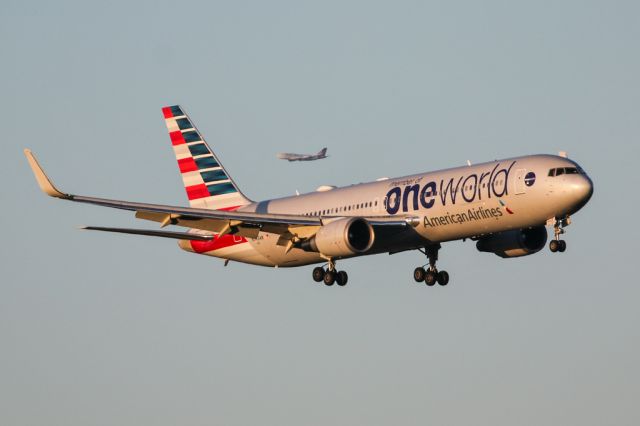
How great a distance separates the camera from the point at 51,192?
68.8 meters

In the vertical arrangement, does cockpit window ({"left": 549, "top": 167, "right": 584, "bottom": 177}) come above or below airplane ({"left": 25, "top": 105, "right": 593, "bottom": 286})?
above

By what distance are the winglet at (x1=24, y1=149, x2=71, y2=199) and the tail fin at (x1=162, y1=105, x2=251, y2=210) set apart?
1883 cm

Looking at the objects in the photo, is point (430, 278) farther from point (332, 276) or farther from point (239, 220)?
point (239, 220)

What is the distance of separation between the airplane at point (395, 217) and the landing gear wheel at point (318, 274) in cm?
5

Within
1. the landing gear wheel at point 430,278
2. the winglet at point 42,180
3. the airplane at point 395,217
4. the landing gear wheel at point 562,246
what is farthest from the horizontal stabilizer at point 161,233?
the landing gear wheel at point 562,246

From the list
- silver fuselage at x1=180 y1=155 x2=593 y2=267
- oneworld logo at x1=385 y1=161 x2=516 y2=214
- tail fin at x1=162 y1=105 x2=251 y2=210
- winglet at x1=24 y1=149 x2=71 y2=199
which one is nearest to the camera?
winglet at x1=24 y1=149 x2=71 y2=199

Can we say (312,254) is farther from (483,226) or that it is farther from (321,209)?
(483,226)

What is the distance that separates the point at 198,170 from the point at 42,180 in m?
20.4

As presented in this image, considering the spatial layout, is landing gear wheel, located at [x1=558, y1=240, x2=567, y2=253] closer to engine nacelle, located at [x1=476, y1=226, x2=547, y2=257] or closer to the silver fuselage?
the silver fuselage

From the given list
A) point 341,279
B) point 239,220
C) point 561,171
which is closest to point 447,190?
point 561,171

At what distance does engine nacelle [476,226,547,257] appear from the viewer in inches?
3155

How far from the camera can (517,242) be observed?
80.2 metres

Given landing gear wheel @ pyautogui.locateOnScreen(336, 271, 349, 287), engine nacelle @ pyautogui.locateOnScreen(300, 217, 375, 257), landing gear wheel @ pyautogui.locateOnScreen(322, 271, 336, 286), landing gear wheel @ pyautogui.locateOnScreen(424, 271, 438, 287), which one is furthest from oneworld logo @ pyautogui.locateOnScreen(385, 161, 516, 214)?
landing gear wheel @ pyautogui.locateOnScreen(424, 271, 438, 287)

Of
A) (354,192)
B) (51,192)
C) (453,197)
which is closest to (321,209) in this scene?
(354,192)
